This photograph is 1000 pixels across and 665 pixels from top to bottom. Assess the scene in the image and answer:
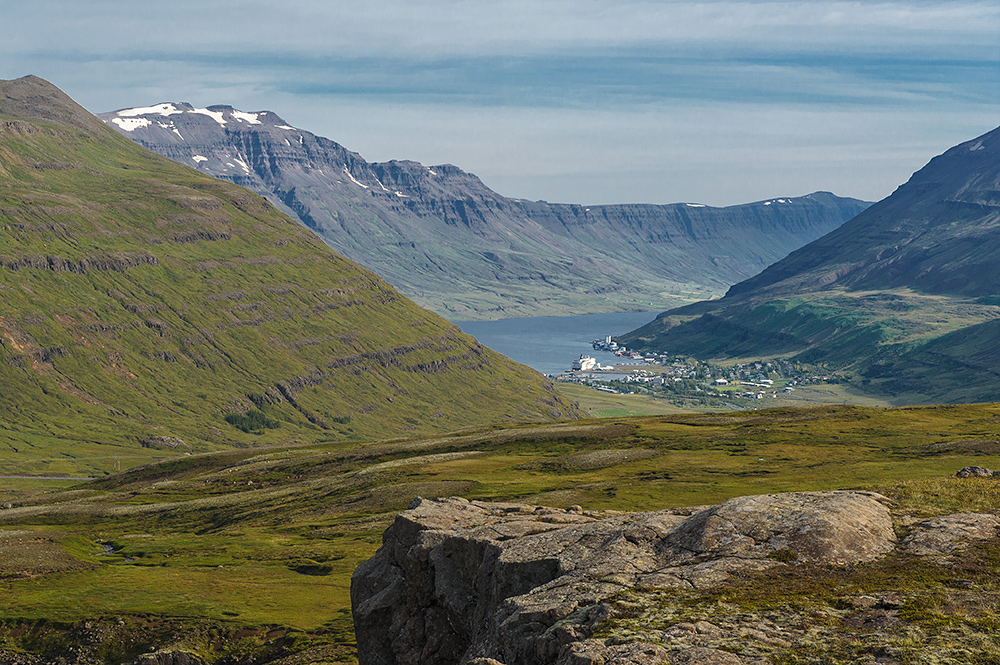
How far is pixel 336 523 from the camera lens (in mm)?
148250

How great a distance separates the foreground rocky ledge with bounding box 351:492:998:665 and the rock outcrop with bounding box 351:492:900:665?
0.07m

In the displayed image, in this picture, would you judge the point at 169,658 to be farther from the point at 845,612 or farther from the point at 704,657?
the point at 845,612

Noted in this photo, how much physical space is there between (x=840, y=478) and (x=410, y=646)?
85070 millimetres

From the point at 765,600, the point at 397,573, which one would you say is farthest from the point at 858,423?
the point at 765,600

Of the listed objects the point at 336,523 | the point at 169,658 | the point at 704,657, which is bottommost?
the point at 336,523

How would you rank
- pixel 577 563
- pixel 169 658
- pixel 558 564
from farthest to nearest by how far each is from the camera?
pixel 169 658, pixel 558 564, pixel 577 563

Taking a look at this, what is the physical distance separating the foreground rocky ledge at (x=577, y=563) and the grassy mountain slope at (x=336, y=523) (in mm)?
2235

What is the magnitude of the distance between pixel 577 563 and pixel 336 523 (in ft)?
360

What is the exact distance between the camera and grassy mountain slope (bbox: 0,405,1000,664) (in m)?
84.8

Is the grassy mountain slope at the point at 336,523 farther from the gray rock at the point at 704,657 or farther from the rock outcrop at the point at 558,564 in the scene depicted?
the rock outcrop at the point at 558,564

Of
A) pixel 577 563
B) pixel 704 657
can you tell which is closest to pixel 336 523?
pixel 577 563

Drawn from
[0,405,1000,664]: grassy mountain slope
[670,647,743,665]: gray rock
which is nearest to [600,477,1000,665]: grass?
[0,405,1000,664]: grassy mountain slope

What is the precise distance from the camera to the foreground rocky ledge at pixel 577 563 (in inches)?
1467

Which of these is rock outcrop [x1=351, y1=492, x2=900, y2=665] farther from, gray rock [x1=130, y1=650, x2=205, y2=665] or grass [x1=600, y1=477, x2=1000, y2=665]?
gray rock [x1=130, y1=650, x2=205, y2=665]
